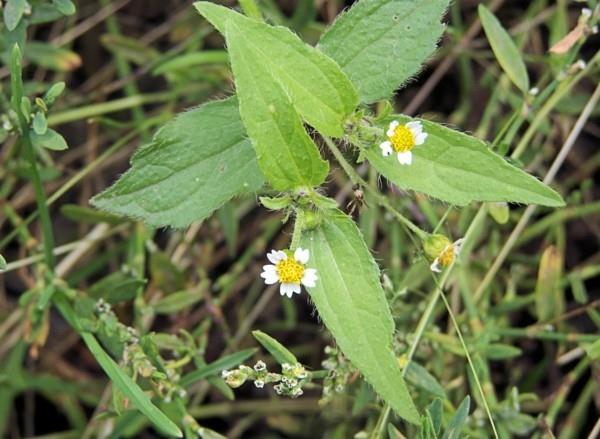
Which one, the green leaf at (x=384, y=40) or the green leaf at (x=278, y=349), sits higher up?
the green leaf at (x=384, y=40)

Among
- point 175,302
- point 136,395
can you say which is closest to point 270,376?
point 136,395

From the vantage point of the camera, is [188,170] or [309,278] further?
[188,170]

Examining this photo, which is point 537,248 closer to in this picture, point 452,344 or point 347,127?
point 452,344

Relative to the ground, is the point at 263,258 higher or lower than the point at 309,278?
lower

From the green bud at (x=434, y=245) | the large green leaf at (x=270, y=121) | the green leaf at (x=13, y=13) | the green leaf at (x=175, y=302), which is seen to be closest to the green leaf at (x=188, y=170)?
the large green leaf at (x=270, y=121)

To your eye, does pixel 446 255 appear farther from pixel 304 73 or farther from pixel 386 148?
pixel 304 73

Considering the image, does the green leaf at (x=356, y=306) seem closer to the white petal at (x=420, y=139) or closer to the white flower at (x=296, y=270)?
the white flower at (x=296, y=270)
